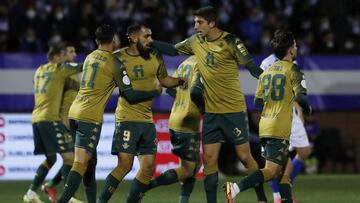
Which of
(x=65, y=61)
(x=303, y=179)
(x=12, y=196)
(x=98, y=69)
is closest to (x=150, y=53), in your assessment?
(x=98, y=69)

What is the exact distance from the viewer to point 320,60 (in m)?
20.1

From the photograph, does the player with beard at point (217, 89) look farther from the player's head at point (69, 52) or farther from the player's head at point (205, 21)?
the player's head at point (69, 52)

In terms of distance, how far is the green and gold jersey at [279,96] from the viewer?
11.2 m

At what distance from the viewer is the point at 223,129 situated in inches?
450

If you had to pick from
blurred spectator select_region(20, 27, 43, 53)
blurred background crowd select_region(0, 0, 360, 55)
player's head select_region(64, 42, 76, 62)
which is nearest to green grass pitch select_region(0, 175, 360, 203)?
player's head select_region(64, 42, 76, 62)

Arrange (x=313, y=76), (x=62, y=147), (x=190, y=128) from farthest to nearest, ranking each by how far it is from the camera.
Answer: (x=313, y=76) < (x=62, y=147) < (x=190, y=128)

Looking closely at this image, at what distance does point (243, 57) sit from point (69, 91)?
12.5 feet

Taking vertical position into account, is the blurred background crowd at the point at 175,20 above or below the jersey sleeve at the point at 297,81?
above

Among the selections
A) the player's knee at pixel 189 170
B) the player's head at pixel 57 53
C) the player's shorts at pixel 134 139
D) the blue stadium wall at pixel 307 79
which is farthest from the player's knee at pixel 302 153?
the blue stadium wall at pixel 307 79

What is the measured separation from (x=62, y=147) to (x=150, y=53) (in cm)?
317

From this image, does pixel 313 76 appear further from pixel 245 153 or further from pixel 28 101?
pixel 245 153

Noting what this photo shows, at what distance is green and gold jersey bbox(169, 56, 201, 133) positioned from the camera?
1218 centimetres

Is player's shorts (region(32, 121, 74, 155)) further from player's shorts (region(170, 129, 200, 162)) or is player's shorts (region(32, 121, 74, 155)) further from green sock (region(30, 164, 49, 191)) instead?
player's shorts (region(170, 129, 200, 162))

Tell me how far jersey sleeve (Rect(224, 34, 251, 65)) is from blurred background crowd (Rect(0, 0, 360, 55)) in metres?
8.21
